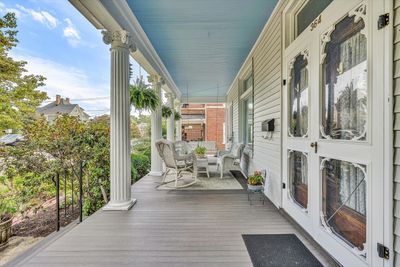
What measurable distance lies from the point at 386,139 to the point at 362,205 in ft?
1.93

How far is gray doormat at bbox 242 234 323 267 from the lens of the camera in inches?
73.5

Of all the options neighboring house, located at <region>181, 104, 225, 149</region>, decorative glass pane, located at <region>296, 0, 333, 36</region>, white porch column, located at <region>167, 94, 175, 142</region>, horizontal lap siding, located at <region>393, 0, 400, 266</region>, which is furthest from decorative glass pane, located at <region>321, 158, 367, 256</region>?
neighboring house, located at <region>181, 104, 225, 149</region>

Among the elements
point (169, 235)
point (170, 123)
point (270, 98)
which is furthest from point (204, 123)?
point (169, 235)

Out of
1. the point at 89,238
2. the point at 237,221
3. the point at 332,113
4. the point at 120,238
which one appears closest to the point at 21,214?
the point at 89,238

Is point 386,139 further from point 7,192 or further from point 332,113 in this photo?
point 7,192

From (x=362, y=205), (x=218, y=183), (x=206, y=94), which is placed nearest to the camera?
(x=362, y=205)

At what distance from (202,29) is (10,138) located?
4282 millimetres

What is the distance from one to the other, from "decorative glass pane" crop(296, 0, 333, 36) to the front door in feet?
0.76

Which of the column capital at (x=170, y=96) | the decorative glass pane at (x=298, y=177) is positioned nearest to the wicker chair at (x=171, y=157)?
the decorative glass pane at (x=298, y=177)

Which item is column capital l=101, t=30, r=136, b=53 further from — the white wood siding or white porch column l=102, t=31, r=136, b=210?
the white wood siding

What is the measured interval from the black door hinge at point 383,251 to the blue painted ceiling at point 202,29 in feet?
10.1

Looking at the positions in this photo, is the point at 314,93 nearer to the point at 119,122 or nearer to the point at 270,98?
the point at 270,98

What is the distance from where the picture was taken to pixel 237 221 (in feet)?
8.95

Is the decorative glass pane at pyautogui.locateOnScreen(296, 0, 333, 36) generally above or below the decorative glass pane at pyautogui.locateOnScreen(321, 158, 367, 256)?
above
